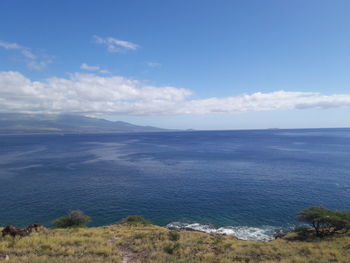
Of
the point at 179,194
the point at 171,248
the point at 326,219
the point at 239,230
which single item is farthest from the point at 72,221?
the point at 326,219

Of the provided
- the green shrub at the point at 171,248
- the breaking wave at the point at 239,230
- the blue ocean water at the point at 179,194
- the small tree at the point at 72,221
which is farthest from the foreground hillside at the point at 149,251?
the blue ocean water at the point at 179,194

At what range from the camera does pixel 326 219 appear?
2859cm

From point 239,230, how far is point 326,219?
538 inches

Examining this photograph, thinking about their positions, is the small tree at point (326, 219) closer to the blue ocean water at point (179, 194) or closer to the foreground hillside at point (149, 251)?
the foreground hillside at point (149, 251)

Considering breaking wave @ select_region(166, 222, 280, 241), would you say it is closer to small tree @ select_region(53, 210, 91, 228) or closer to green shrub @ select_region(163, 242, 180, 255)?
small tree @ select_region(53, 210, 91, 228)

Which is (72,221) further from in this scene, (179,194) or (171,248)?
(179,194)

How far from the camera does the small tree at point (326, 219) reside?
2823 cm

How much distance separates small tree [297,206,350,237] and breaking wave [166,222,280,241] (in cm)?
686

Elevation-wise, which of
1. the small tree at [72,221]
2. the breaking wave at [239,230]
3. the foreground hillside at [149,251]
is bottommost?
the breaking wave at [239,230]

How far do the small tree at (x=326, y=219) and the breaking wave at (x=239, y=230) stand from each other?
6858 millimetres

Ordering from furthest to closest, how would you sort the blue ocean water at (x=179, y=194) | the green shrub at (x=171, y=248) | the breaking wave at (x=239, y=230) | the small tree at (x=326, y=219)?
the blue ocean water at (x=179, y=194), the breaking wave at (x=239, y=230), the small tree at (x=326, y=219), the green shrub at (x=171, y=248)

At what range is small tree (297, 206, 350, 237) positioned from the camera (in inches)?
1111

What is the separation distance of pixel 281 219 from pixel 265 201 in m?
7.99

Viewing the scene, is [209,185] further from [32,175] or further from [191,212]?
[32,175]
